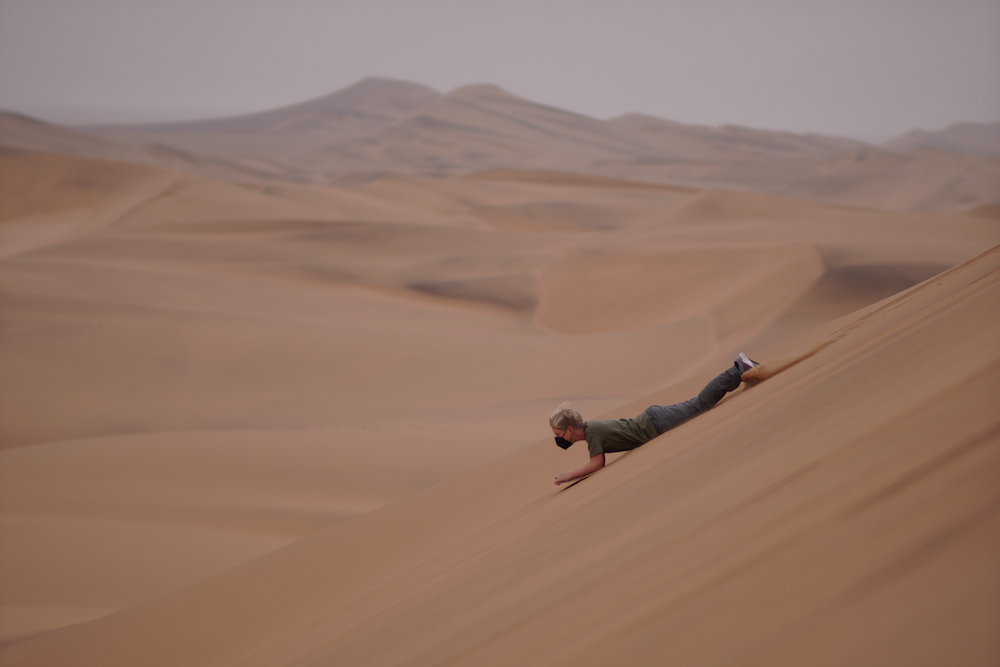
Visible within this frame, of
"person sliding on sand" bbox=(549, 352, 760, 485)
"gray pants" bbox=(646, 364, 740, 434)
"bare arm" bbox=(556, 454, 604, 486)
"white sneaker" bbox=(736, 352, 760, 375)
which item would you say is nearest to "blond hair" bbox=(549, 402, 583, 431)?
"person sliding on sand" bbox=(549, 352, 760, 485)

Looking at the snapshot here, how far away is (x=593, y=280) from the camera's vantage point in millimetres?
16641

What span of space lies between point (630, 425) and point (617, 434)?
0.09 metres

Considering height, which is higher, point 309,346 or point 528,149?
point 528,149

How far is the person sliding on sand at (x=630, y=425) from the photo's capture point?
10.9 ft

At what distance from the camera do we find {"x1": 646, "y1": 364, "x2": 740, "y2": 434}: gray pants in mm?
3441

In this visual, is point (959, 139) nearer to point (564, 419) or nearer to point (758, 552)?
point (564, 419)

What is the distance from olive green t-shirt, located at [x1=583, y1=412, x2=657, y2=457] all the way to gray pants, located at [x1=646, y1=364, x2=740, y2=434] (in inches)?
1.7

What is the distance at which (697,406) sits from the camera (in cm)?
347

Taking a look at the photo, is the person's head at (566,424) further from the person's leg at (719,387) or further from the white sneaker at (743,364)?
the white sneaker at (743,364)

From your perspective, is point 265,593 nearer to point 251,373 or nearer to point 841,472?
point 841,472

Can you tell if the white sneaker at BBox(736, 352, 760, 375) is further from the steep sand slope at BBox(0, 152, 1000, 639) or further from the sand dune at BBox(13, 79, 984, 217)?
the sand dune at BBox(13, 79, 984, 217)

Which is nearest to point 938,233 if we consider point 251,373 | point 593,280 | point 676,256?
point 676,256

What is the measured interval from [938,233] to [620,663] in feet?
58.4

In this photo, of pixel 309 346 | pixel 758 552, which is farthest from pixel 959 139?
pixel 758 552
